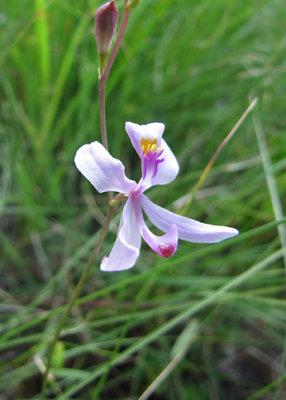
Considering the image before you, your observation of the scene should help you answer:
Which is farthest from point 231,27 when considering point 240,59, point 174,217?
point 174,217

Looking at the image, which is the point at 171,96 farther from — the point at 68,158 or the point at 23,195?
the point at 23,195

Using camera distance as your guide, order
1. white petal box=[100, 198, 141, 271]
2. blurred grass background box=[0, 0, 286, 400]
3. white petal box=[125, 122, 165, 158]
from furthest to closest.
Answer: blurred grass background box=[0, 0, 286, 400]
white petal box=[125, 122, 165, 158]
white petal box=[100, 198, 141, 271]

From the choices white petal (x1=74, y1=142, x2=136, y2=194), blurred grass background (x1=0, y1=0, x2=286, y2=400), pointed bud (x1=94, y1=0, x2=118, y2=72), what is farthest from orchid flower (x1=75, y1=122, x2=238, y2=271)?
blurred grass background (x1=0, y1=0, x2=286, y2=400)

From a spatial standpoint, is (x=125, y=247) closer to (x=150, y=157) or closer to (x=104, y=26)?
(x=150, y=157)

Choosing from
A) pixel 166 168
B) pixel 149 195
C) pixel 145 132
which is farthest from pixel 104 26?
pixel 149 195

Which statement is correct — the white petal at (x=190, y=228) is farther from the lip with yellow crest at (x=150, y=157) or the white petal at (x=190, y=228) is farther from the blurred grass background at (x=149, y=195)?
the blurred grass background at (x=149, y=195)

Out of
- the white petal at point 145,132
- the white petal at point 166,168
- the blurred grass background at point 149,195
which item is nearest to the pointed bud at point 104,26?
the white petal at point 145,132

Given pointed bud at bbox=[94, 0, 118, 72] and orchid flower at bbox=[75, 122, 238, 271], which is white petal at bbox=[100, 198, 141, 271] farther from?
pointed bud at bbox=[94, 0, 118, 72]
